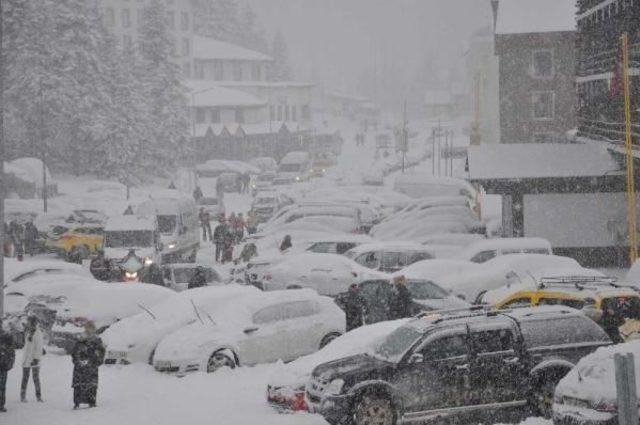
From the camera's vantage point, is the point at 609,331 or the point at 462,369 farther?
the point at 609,331

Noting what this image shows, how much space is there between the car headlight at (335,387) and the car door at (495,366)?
1.75 metres

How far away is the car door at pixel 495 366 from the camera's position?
42.5 ft

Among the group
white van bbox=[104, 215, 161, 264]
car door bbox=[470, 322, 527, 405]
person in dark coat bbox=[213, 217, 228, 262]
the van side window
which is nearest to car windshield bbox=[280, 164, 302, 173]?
person in dark coat bbox=[213, 217, 228, 262]

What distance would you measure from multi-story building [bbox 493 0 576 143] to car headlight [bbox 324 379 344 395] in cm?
4453

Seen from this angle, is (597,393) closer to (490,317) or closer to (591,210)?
(490,317)

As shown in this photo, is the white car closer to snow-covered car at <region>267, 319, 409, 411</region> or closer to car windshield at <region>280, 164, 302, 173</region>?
snow-covered car at <region>267, 319, 409, 411</region>

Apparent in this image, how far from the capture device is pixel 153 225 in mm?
32719

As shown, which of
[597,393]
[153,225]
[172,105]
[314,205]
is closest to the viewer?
[597,393]

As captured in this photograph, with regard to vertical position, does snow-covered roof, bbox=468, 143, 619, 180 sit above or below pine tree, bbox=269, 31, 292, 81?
below

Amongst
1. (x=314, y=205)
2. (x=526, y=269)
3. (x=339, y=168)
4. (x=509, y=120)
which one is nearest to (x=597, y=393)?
(x=526, y=269)

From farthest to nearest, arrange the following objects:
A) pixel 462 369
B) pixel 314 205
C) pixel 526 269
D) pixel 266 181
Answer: pixel 266 181 → pixel 314 205 → pixel 526 269 → pixel 462 369

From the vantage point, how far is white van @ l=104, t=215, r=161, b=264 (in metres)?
31.9

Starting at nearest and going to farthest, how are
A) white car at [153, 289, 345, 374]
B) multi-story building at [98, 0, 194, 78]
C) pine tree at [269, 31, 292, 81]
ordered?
1. white car at [153, 289, 345, 374]
2. multi-story building at [98, 0, 194, 78]
3. pine tree at [269, 31, 292, 81]

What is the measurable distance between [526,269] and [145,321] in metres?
10.3
